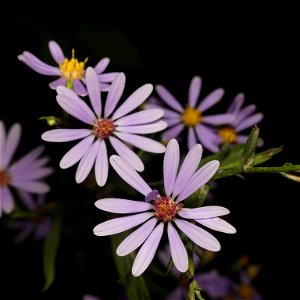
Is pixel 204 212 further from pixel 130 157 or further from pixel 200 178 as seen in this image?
pixel 130 157

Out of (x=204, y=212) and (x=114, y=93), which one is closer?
(x=204, y=212)

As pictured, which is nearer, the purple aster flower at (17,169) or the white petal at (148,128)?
the white petal at (148,128)

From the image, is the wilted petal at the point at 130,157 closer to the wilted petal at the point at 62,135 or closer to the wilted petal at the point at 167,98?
the wilted petal at the point at 62,135

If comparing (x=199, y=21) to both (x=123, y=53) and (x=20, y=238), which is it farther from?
(x=20, y=238)

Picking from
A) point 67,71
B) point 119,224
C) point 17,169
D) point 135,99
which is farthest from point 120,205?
point 17,169

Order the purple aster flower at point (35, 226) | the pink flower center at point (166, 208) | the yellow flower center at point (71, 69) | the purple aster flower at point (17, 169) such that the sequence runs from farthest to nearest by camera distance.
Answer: the purple aster flower at point (35, 226)
the purple aster flower at point (17, 169)
the yellow flower center at point (71, 69)
the pink flower center at point (166, 208)

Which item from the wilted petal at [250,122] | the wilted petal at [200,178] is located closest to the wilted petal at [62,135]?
the wilted petal at [200,178]

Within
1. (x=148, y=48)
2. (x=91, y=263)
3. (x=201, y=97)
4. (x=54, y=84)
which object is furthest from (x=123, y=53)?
(x=91, y=263)
